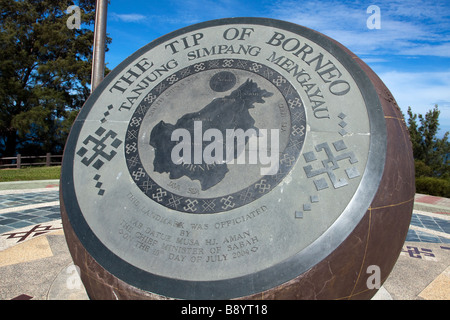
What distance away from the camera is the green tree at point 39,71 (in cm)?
1706

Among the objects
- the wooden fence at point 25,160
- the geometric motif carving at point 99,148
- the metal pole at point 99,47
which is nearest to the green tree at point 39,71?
the wooden fence at point 25,160

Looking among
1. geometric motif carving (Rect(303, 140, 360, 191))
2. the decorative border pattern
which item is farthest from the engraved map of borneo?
geometric motif carving (Rect(303, 140, 360, 191))

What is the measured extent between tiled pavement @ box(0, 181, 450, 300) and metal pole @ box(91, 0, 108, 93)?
113 inches

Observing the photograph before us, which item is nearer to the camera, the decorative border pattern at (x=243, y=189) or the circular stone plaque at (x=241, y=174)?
the circular stone plaque at (x=241, y=174)

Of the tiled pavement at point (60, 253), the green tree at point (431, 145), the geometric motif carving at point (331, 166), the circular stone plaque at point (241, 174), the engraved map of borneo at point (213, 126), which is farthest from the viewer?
the green tree at point (431, 145)

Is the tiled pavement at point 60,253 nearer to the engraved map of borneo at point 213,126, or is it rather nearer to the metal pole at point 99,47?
the engraved map of borneo at point 213,126

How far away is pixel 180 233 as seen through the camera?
2.24 metres

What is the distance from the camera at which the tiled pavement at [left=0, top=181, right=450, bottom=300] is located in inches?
117

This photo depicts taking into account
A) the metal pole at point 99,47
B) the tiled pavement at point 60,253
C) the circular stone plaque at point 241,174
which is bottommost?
the tiled pavement at point 60,253

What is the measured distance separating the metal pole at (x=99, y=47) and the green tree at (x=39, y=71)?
11829mm

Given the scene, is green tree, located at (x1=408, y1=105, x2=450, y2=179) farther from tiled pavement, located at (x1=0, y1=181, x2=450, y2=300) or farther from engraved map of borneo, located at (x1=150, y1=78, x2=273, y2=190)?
engraved map of borneo, located at (x1=150, y1=78, x2=273, y2=190)

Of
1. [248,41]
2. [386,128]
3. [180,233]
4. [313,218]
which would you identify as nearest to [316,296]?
[313,218]

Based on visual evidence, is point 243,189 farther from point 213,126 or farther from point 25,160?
point 25,160

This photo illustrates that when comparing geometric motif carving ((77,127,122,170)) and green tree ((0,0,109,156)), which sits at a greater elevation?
green tree ((0,0,109,156))
